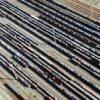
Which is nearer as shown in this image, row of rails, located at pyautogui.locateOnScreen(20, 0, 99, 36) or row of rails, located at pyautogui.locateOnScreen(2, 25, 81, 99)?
row of rails, located at pyautogui.locateOnScreen(2, 25, 81, 99)

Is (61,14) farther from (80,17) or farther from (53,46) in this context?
(53,46)

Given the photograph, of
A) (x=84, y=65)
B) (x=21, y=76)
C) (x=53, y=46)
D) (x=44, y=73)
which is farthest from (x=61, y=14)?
(x=21, y=76)

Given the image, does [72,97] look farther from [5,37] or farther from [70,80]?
[5,37]

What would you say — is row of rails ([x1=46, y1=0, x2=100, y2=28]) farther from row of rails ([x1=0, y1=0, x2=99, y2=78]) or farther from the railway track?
row of rails ([x1=0, y1=0, x2=99, y2=78])

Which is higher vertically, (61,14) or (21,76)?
(61,14)

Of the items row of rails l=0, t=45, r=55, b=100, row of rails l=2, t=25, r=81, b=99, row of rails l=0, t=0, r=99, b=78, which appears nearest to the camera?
row of rails l=0, t=45, r=55, b=100

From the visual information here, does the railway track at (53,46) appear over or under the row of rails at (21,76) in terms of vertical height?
over

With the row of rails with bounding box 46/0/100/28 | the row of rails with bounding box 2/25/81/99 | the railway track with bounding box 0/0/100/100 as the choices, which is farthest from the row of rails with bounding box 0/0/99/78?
the row of rails with bounding box 46/0/100/28

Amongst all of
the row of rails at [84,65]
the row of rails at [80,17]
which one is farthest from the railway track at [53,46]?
the row of rails at [80,17]

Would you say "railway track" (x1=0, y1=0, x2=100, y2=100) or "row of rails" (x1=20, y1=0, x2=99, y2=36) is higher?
"row of rails" (x1=20, y1=0, x2=99, y2=36)

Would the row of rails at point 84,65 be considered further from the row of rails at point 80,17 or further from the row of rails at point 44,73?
the row of rails at point 80,17

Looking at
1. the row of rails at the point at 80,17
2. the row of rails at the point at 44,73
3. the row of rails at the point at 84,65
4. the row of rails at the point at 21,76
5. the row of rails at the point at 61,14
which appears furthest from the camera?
the row of rails at the point at 80,17

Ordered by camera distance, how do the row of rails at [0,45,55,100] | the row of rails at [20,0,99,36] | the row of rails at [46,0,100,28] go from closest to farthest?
the row of rails at [0,45,55,100]
the row of rails at [20,0,99,36]
the row of rails at [46,0,100,28]
